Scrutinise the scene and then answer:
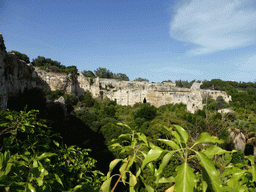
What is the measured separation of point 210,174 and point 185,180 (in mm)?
113

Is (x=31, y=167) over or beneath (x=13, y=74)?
beneath

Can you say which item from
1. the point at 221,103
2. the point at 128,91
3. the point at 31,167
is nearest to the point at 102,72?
the point at 128,91

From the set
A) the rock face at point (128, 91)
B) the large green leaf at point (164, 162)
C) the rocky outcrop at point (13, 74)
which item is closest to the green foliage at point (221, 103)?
the rock face at point (128, 91)

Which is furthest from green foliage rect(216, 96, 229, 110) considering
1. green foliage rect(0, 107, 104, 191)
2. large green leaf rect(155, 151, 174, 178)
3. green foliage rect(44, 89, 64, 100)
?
green foliage rect(44, 89, 64, 100)

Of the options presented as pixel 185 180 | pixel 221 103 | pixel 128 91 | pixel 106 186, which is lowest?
pixel 221 103

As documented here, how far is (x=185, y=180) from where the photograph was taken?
0.54 m

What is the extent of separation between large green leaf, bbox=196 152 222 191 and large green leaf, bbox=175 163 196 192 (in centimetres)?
8

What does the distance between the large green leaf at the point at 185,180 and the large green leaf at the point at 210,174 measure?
3.2 inches

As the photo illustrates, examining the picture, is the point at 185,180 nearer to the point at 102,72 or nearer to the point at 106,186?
the point at 106,186

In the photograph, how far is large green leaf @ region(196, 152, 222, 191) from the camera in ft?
1.77

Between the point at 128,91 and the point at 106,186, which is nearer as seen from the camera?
the point at 106,186

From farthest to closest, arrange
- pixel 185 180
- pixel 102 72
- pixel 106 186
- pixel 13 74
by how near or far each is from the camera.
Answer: pixel 102 72, pixel 13 74, pixel 106 186, pixel 185 180

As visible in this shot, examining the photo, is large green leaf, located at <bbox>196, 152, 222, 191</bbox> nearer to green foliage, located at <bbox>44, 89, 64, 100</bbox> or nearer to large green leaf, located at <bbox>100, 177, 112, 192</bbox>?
large green leaf, located at <bbox>100, 177, 112, 192</bbox>

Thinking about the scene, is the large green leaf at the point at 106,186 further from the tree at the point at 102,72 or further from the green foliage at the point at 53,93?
the tree at the point at 102,72
